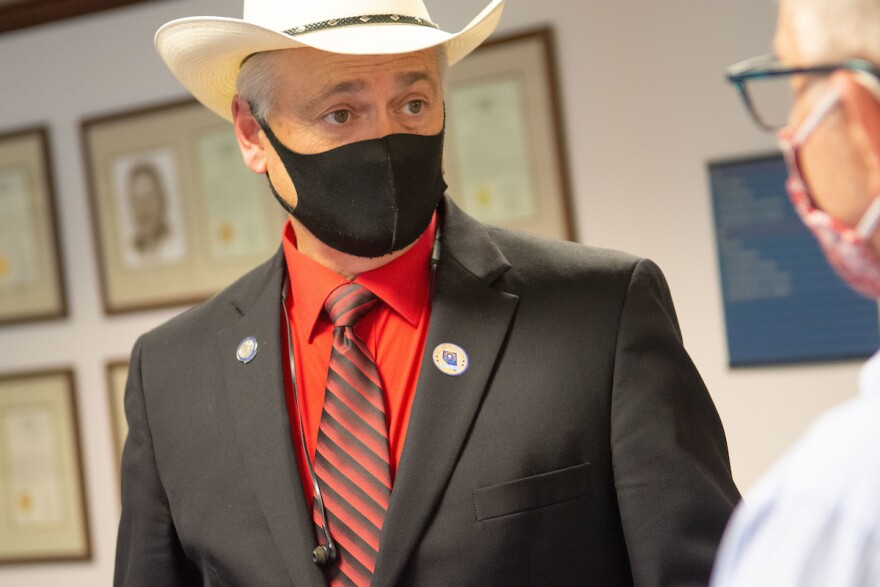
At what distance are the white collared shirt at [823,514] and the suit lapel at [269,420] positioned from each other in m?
0.88

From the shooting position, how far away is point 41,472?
3.62m

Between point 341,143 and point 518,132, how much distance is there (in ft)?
4.91

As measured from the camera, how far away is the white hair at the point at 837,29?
0.77 metres

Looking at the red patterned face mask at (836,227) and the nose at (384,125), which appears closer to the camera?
the red patterned face mask at (836,227)

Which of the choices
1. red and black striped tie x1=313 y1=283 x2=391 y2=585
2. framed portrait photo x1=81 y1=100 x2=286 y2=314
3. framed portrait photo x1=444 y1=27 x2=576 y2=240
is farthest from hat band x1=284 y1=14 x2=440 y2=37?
framed portrait photo x1=81 y1=100 x2=286 y2=314

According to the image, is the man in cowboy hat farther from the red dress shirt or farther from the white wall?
the white wall

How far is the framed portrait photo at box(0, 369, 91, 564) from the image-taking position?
357 cm

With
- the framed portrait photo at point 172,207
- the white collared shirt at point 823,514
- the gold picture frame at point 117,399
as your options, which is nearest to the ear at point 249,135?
the white collared shirt at point 823,514

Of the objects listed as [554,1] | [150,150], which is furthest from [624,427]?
[150,150]

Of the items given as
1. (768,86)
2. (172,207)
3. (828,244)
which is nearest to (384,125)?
(768,86)

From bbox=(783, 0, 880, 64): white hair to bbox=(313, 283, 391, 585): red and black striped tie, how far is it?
88cm

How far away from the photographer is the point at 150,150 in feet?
11.1

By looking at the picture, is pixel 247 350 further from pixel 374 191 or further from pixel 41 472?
pixel 41 472

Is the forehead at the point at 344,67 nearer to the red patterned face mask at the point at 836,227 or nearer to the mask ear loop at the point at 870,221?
the red patterned face mask at the point at 836,227
